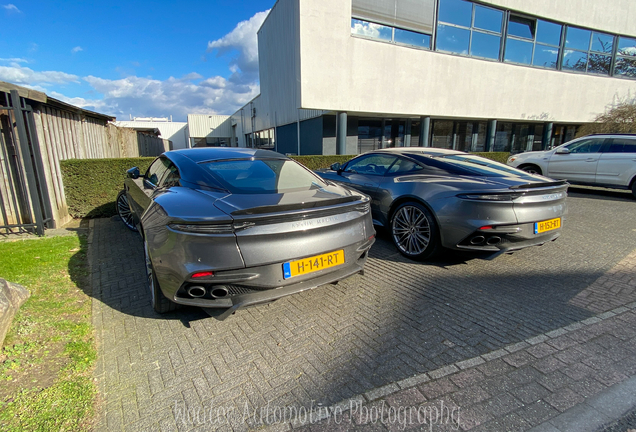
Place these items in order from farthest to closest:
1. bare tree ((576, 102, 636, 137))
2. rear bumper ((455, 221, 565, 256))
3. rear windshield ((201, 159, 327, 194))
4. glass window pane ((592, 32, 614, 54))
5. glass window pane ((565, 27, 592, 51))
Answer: glass window pane ((592, 32, 614, 54)) < glass window pane ((565, 27, 592, 51)) < bare tree ((576, 102, 636, 137)) < rear bumper ((455, 221, 565, 256)) < rear windshield ((201, 159, 327, 194))

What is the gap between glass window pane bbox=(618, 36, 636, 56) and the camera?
16656 millimetres

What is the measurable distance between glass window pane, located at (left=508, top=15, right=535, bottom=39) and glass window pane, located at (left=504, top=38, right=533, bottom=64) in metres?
0.33

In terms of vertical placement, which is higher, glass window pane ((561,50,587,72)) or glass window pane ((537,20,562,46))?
glass window pane ((537,20,562,46))

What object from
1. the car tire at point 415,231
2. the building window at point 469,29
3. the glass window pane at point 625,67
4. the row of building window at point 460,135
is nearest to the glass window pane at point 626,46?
the glass window pane at point 625,67

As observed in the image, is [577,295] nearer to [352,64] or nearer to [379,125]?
[352,64]

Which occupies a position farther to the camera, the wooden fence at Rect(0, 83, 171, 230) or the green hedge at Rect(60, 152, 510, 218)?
the green hedge at Rect(60, 152, 510, 218)

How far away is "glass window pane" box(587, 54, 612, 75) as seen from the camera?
16312 millimetres

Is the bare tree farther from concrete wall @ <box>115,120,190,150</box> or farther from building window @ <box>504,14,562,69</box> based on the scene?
concrete wall @ <box>115,120,190,150</box>

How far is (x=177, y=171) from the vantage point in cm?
313

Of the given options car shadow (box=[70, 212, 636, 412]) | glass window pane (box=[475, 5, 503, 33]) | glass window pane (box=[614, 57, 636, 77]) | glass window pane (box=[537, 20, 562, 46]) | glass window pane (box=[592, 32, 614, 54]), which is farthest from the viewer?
glass window pane (box=[614, 57, 636, 77])

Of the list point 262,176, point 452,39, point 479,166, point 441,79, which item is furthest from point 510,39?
point 262,176

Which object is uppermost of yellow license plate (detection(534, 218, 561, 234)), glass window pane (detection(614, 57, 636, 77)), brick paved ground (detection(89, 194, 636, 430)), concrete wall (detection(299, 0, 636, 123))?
glass window pane (detection(614, 57, 636, 77))

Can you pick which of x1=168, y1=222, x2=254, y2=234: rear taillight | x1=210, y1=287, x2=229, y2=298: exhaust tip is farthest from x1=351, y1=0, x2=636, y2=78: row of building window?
x1=210, y1=287, x2=229, y2=298: exhaust tip

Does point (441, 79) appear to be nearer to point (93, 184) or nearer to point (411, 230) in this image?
point (411, 230)
